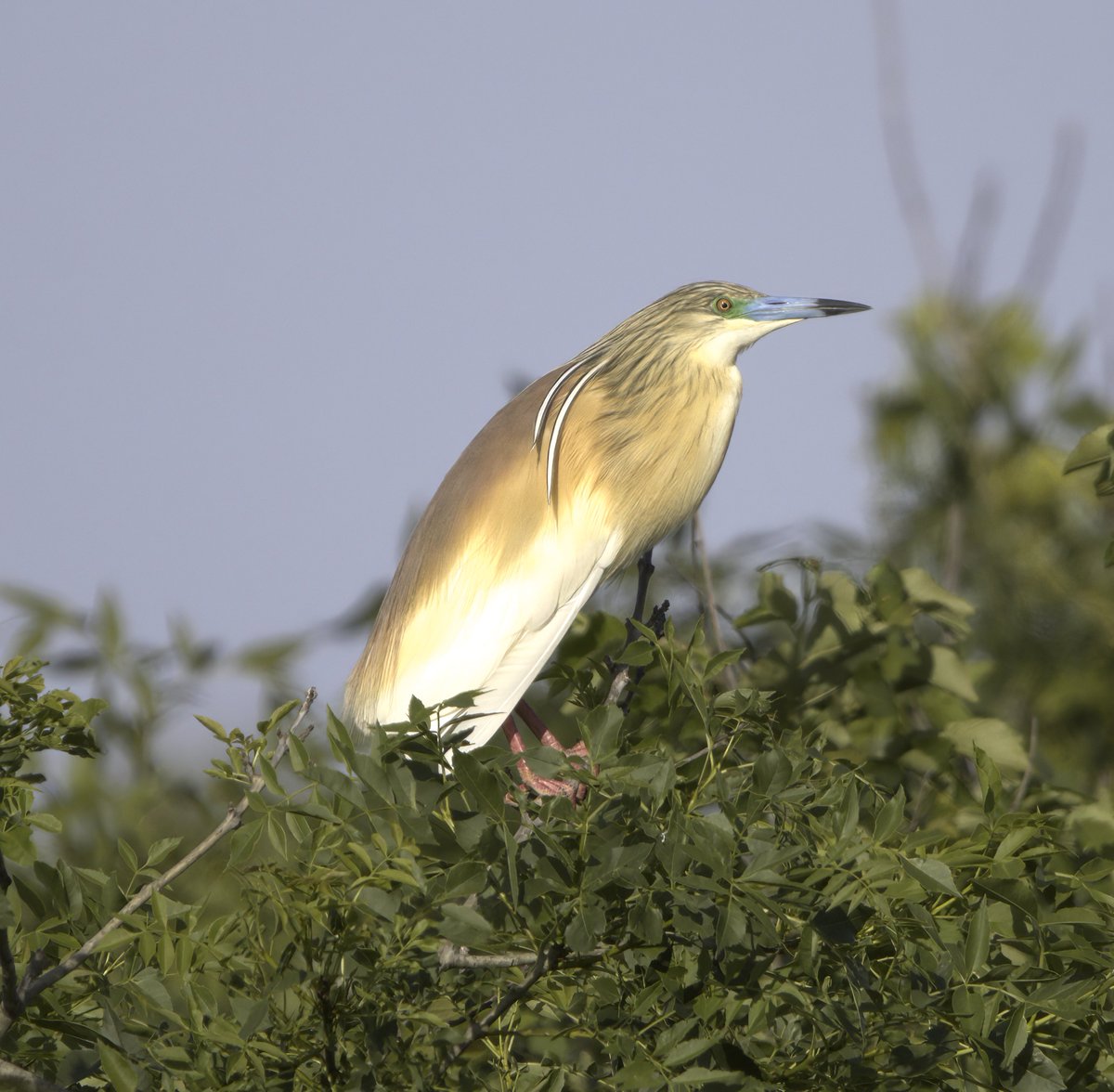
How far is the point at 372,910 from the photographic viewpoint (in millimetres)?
1218

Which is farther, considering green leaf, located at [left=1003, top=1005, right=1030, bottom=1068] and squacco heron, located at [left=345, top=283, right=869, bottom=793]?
squacco heron, located at [left=345, top=283, right=869, bottom=793]

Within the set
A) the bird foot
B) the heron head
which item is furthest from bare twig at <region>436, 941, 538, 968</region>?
the heron head

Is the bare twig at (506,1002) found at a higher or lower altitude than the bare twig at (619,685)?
lower

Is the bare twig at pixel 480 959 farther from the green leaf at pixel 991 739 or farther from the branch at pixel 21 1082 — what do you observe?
the green leaf at pixel 991 739

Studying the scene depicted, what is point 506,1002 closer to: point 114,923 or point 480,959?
point 480,959

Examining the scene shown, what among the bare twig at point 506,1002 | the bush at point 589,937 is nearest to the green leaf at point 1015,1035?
the bush at point 589,937

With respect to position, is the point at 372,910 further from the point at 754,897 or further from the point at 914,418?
the point at 914,418

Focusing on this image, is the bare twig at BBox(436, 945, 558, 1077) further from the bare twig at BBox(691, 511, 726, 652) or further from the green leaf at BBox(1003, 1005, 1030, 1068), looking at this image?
the bare twig at BBox(691, 511, 726, 652)

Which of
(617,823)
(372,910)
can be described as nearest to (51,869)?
(372,910)

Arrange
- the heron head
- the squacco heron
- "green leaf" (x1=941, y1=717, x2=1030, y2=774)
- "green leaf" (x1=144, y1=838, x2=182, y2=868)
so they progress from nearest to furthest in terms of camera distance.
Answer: "green leaf" (x1=144, y1=838, x2=182, y2=868) < "green leaf" (x1=941, y1=717, x2=1030, y2=774) < the squacco heron < the heron head

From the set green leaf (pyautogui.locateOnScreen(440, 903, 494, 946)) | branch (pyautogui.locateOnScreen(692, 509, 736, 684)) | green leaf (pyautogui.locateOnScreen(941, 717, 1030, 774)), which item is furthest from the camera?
branch (pyautogui.locateOnScreen(692, 509, 736, 684))

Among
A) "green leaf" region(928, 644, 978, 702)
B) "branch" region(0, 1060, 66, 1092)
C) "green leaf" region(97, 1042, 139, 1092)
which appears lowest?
"green leaf" region(928, 644, 978, 702)

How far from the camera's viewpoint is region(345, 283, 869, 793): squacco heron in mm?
2750

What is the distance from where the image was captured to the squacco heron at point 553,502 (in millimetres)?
2750
